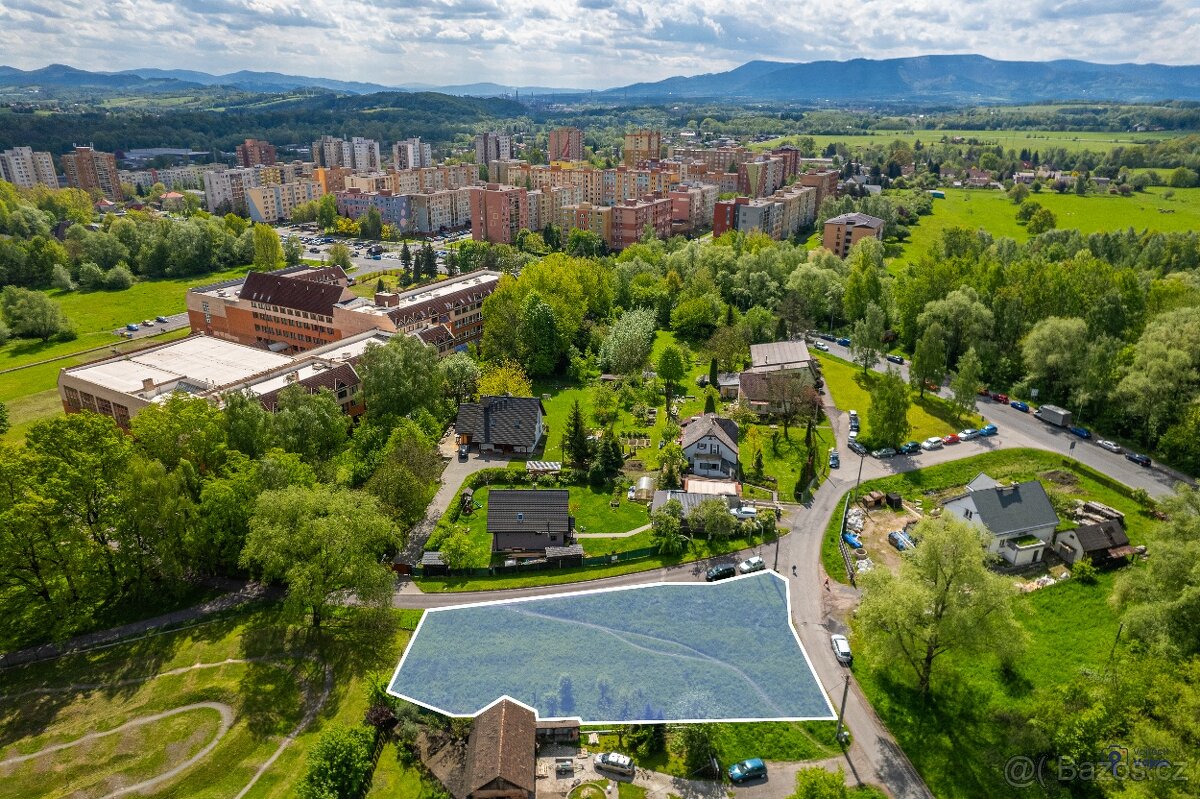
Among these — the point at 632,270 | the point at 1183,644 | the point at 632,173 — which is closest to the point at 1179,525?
the point at 1183,644

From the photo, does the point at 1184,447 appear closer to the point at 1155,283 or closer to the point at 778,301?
the point at 1155,283

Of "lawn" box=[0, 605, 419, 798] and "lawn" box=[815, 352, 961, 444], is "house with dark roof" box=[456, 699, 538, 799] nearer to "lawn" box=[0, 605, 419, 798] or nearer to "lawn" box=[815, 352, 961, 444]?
"lawn" box=[0, 605, 419, 798]

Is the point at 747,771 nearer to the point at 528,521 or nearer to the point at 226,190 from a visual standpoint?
the point at 528,521

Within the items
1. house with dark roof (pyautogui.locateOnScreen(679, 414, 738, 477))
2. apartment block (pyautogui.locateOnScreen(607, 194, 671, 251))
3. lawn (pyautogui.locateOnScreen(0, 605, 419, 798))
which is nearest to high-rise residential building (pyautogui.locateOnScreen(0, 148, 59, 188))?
apartment block (pyautogui.locateOnScreen(607, 194, 671, 251))

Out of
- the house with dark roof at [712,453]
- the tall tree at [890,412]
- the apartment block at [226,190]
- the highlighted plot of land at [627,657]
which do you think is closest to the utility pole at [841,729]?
the highlighted plot of land at [627,657]

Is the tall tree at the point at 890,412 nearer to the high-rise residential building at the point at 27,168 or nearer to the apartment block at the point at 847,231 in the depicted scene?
the apartment block at the point at 847,231

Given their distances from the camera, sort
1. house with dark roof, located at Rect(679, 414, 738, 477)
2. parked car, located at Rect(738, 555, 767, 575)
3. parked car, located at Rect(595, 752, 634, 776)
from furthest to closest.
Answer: house with dark roof, located at Rect(679, 414, 738, 477) → parked car, located at Rect(738, 555, 767, 575) → parked car, located at Rect(595, 752, 634, 776)

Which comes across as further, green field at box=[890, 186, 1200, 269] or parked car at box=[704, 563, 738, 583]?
green field at box=[890, 186, 1200, 269]
